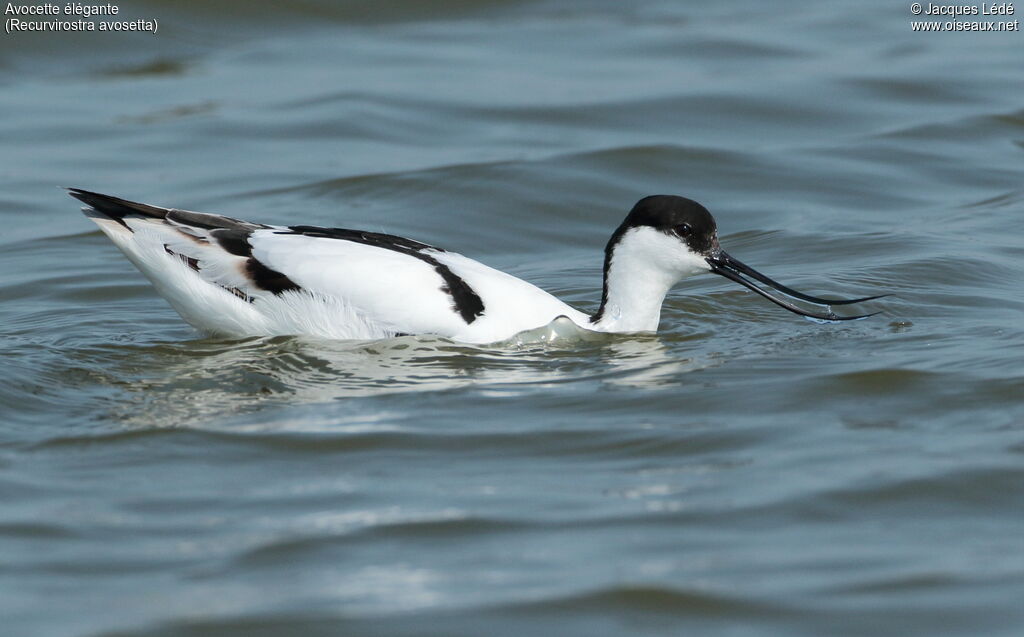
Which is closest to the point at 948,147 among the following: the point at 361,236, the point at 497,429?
the point at 361,236

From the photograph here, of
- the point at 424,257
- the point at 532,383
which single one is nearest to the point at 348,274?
the point at 424,257

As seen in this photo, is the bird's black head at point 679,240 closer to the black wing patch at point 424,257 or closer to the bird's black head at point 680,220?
the bird's black head at point 680,220

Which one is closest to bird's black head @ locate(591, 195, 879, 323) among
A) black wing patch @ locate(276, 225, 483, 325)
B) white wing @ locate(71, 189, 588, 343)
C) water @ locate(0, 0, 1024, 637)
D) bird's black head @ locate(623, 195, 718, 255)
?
bird's black head @ locate(623, 195, 718, 255)

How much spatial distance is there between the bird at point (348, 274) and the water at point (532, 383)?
132mm

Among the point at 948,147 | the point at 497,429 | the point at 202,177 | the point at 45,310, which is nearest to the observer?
the point at 497,429

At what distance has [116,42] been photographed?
48.2 feet

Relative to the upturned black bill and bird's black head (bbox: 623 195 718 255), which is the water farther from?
bird's black head (bbox: 623 195 718 255)

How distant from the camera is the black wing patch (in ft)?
23.1

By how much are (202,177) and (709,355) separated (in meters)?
5.24

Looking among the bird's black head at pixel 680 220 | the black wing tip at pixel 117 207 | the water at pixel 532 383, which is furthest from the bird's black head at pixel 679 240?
the black wing tip at pixel 117 207

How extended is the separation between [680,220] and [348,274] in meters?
1.62

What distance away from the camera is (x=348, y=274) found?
6980 mm

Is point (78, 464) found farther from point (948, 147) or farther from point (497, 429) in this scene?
point (948, 147)

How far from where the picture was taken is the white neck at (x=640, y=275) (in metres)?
7.37
